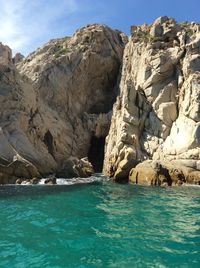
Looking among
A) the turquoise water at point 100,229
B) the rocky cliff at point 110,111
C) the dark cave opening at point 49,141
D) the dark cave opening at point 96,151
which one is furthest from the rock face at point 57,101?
the turquoise water at point 100,229

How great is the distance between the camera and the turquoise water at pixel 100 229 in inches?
571

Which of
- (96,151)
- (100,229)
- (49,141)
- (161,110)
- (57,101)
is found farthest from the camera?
(96,151)

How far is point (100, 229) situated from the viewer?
19297 millimetres

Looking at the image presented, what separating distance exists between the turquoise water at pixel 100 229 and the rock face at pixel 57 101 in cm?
1493

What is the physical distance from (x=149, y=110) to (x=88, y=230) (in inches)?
1310

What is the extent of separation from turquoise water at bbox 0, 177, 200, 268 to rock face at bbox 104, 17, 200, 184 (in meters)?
11.2

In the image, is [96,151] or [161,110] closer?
[161,110]

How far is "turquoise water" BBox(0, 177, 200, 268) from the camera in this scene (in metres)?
14.5

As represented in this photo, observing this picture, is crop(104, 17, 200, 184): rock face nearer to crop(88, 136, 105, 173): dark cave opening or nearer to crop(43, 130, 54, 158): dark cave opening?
crop(43, 130, 54, 158): dark cave opening

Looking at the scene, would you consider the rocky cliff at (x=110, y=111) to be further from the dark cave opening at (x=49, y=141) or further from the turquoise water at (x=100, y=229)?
the turquoise water at (x=100, y=229)

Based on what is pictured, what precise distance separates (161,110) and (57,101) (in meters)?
24.1

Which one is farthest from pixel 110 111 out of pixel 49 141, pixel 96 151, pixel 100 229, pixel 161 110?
pixel 100 229

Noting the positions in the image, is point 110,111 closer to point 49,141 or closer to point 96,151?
point 96,151

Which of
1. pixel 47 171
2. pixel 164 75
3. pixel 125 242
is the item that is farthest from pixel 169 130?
pixel 125 242
